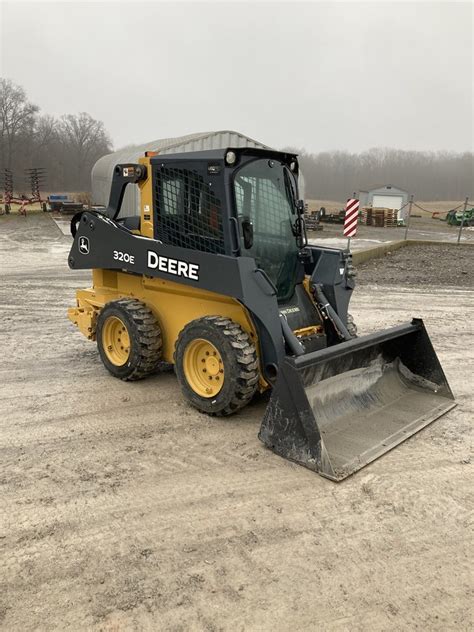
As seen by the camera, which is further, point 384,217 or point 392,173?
point 392,173

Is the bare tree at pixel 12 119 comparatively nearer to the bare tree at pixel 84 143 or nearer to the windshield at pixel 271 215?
the bare tree at pixel 84 143

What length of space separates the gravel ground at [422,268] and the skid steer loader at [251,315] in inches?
286

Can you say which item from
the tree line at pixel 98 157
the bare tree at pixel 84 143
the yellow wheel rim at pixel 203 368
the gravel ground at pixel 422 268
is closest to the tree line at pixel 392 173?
the tree line at pixel 98 157

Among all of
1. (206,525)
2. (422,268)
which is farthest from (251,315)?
(422,268)

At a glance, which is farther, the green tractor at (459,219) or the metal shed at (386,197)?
the metal shed at (386,197)

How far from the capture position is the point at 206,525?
3.00 m

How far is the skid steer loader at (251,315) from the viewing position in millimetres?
3967

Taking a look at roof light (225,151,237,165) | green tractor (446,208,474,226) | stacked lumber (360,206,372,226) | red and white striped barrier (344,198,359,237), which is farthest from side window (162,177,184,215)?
green tractor (446,208,474,226)

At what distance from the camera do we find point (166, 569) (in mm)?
2637

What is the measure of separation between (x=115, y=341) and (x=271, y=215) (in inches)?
83.0

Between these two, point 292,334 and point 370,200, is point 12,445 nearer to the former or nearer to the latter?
point 292,334

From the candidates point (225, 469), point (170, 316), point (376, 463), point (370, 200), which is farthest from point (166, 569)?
point (370, 200)

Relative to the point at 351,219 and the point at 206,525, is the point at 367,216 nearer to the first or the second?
the point at 351,219

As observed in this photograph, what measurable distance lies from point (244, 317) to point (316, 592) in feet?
7.55
